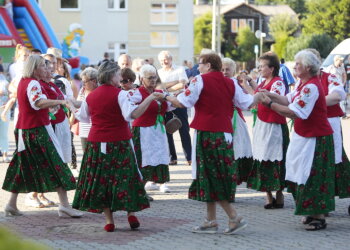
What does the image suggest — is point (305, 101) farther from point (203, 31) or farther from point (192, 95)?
point (203, 31)

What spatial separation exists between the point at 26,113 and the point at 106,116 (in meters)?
1.26

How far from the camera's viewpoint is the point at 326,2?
221 ft

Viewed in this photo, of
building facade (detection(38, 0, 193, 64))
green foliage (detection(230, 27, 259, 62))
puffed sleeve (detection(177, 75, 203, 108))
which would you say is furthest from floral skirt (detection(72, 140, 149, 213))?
green foliage (detection(230, 27, 259, 62))

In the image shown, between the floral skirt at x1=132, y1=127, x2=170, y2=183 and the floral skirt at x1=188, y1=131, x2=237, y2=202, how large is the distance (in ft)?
6.98

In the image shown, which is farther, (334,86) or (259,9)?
(259,9)

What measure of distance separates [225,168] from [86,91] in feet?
11.4

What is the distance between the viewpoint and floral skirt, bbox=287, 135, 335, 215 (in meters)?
7.53

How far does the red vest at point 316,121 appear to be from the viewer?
7379 millimetres

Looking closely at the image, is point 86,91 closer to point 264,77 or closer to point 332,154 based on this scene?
point 264,77

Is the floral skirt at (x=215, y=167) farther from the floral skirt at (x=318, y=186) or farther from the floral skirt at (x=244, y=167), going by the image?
the floral skirt at (x=244, y=167)

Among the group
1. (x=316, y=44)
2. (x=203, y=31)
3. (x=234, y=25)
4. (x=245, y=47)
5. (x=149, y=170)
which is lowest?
(x=149, y=170)

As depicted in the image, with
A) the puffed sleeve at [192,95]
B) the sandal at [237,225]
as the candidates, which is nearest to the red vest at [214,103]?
the puffed sleeve at [192,95]

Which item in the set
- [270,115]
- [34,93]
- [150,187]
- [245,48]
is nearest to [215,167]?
[270,115]

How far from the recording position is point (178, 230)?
25.4ft
